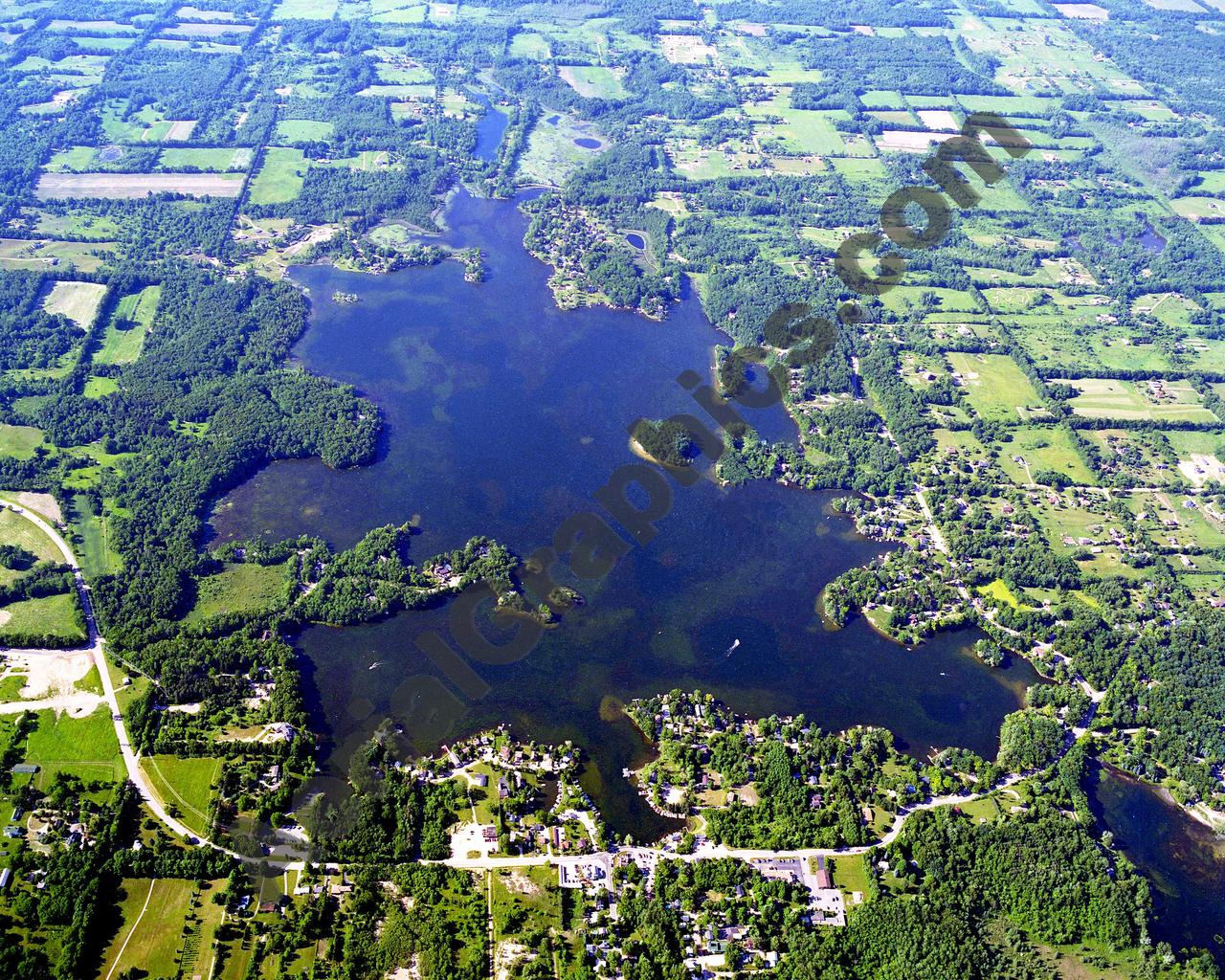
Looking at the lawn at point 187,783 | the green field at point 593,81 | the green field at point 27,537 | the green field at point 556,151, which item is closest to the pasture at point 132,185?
the green field at point 556,151

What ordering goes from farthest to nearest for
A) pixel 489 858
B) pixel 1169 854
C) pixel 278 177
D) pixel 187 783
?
pixel 278 177
pixel 1169 854
pixel 187 783
pixel 489 858

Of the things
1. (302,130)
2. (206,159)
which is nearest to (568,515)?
(206,159)

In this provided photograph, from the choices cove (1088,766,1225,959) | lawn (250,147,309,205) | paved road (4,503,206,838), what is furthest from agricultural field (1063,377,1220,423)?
lawn (250,147,309,205)

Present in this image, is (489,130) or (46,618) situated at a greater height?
(489,130)

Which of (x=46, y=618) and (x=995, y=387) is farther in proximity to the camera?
(x=995, y=387)

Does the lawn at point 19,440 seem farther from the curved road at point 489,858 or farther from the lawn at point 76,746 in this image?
the lawn at point 76,746

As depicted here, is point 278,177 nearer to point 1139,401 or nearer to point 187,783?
point 187,783

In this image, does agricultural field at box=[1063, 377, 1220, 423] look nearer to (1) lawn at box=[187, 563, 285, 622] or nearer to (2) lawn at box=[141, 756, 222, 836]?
(1) lawn at box=[187, 563, 285, 622]
